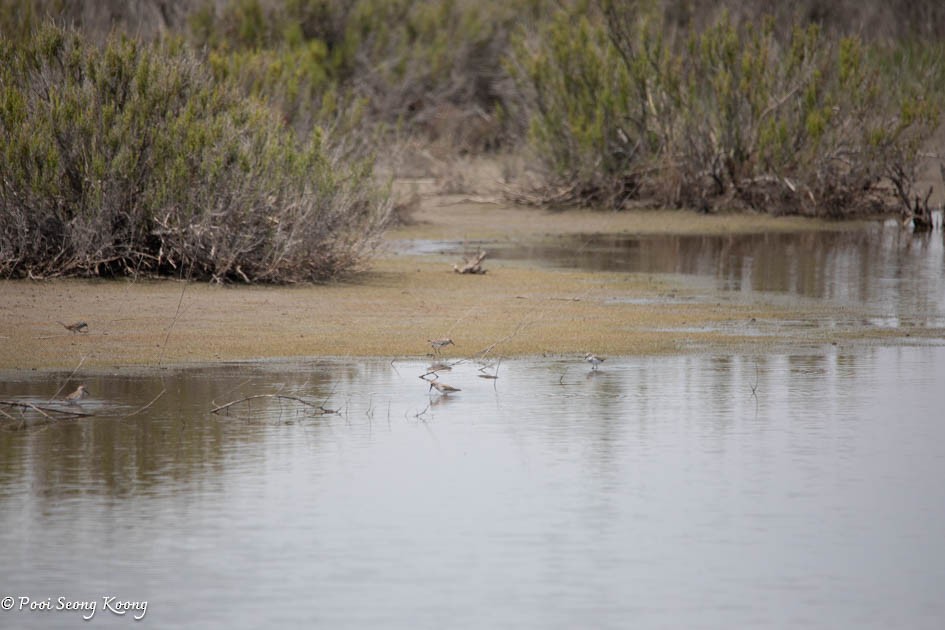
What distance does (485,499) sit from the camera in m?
7.59

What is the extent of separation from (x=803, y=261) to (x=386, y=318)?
7611 mm

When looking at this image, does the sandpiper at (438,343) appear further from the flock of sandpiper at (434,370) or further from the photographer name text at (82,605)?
the photographer name text at (82,605)

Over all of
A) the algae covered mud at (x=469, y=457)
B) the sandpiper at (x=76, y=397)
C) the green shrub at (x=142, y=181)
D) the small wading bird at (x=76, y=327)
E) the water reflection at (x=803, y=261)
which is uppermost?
the green shrub at (x=142, y=181)

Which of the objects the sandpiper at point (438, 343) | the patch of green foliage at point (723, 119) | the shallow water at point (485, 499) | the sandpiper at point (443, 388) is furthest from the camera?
the patch of green foliage at point (723, 119)

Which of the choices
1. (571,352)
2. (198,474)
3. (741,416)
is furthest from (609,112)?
(198,474)

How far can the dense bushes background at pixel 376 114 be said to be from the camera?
14727mm

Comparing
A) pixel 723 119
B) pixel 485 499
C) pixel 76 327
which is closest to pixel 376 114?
pixel 723 119

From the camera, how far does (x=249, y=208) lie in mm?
14805

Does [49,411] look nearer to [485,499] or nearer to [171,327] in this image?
[485,499]

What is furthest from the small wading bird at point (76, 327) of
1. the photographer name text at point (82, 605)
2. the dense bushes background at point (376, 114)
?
the photographer name text at point (82, 605)

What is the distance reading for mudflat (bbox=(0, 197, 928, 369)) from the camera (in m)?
11.5

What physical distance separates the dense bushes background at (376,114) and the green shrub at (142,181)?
1.0 inches

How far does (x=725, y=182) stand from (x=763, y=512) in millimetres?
18749

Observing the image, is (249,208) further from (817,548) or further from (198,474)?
(817,548)
